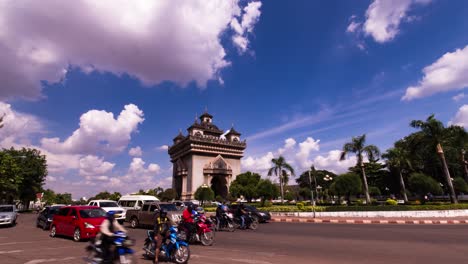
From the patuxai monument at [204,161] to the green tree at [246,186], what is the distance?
6.86 metres

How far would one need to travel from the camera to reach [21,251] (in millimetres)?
10164

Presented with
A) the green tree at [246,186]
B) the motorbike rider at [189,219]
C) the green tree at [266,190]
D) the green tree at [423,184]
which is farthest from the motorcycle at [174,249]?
the green tree at [423,184]

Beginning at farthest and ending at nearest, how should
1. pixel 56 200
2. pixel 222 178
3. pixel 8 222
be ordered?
1. pixel 56 200
2. pixel 222 178
3. pixel 8 222

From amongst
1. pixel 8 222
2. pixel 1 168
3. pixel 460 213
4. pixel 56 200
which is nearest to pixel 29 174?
pixel 1 168

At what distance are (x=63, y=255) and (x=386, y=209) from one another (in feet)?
88.7

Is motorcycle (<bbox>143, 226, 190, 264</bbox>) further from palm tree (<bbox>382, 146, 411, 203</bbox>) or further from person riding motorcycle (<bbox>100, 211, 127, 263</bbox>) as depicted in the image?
palm tree (<bbox>382, 146, 411, 203</bbox>)

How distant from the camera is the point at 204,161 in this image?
64.2m

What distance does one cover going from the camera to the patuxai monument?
6259 centimetres

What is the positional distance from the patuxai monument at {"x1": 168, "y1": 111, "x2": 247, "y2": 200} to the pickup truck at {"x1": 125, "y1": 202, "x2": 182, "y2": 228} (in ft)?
139

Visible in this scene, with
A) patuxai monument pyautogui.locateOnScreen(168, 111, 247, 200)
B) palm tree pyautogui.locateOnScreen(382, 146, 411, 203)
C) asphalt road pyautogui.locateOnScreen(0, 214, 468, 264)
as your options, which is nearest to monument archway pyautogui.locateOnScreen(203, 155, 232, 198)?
patuxai monument pyautogui.locateOnScreen(168, 111, 247, 200)

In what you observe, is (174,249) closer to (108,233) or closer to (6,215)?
(108,233)

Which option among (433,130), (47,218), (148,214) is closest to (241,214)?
(148,214)

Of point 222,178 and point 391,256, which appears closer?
point 391,256

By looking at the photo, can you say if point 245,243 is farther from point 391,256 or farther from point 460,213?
point 460,213
